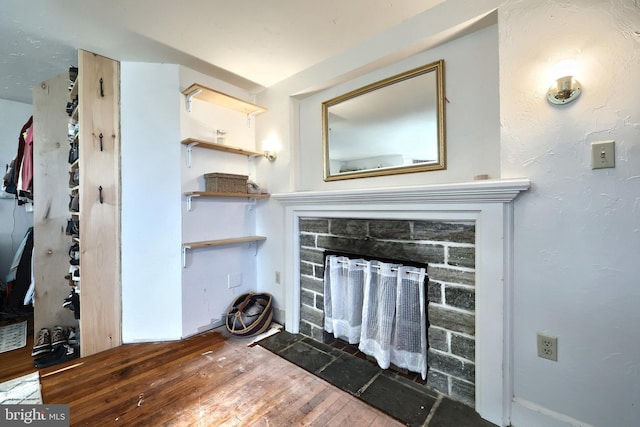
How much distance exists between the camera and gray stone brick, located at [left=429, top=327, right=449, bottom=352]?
1.55m

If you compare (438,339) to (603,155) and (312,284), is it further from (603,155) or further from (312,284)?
(603,155)

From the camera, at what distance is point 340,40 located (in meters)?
1.86

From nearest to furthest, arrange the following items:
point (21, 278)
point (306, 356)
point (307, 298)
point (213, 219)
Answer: point (306, 356) < point (307, 298) < point (213, 219) < point (21, 278)

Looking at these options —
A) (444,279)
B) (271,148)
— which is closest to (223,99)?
(271,148)

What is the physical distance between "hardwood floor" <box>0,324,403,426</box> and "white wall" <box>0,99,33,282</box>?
1.66 meters

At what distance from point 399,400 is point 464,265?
0.84 metres

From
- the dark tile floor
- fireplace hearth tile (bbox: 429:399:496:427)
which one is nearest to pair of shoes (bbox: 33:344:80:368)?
the dark tile floor

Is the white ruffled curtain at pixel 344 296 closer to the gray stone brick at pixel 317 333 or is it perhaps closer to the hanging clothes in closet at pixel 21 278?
the gray stone brick at pixel 317 333

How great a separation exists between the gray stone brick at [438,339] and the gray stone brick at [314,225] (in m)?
1.00

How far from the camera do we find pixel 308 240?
2.29 m

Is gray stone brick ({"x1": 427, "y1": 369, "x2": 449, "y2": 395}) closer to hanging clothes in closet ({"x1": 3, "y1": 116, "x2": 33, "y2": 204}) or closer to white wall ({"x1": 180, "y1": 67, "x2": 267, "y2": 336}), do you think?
white wall ({"x1": 180, "y1": 67, "x2": 267, "y2": 336})

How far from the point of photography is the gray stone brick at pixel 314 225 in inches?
85.2

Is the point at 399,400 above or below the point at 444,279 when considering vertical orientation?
below

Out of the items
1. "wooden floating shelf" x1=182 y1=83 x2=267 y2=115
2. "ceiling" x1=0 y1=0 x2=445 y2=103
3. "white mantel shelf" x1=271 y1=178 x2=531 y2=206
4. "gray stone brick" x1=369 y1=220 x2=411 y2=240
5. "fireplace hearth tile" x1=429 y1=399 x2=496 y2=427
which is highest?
"ceiling" x1=0 y1=0 x2=445 y2=103
